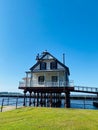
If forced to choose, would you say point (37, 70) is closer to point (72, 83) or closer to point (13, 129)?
point (72, 83)

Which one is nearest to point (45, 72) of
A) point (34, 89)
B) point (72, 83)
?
point (34, 89)

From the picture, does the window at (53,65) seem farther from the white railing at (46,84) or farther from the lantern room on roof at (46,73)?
the white railing at (46,84)

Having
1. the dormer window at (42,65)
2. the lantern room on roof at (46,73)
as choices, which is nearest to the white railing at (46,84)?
the lantern room on roof at (46,73)

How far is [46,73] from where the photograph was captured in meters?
27.9

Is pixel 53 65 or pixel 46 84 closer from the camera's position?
pixel 46 84

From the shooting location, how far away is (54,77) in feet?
90.7

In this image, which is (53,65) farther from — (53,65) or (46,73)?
(46,73)

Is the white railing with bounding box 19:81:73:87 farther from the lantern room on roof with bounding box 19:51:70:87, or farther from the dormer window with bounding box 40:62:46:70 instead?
the dormer window with bounding box 40:62:46:70

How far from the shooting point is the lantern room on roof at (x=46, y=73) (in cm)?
2649

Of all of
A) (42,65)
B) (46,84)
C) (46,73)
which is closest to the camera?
(46,84)

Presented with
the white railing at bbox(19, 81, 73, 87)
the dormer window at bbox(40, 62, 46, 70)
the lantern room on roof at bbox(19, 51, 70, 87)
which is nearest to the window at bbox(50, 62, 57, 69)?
the lantern room on roof at bbox(19, 51, 70, 87)

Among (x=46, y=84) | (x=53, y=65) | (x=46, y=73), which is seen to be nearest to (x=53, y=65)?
(x=53, y=65)

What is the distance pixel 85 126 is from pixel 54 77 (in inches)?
713

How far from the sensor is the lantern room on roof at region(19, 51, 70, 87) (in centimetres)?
2649
